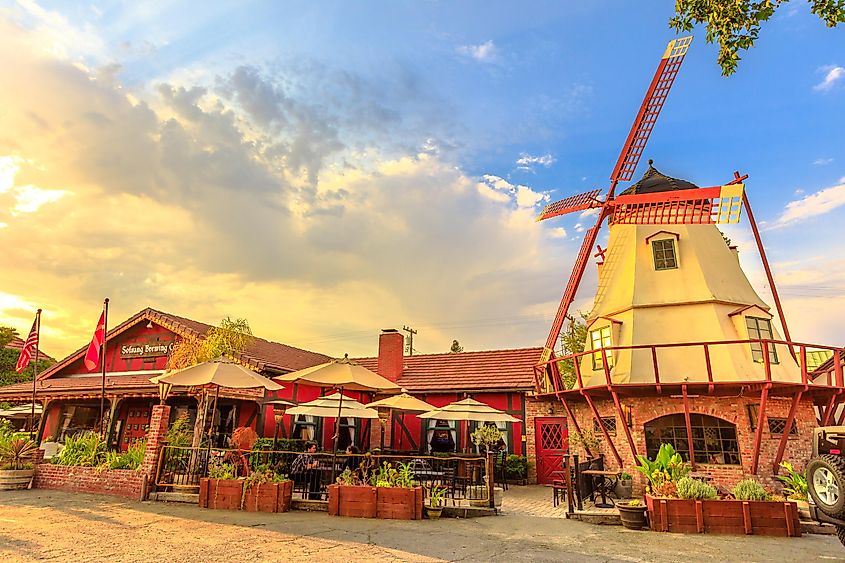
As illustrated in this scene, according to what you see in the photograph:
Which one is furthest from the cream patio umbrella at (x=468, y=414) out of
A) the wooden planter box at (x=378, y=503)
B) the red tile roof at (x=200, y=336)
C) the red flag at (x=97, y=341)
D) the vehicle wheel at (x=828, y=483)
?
the red flag at (x=97, y=341)

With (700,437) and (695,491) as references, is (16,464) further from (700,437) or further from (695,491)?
(700,437)

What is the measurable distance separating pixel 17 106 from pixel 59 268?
20.1 feet

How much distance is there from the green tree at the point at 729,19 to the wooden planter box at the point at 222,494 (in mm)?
10149

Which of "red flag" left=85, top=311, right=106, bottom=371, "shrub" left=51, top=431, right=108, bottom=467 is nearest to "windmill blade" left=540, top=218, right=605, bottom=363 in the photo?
"shrub" left=51, top=431, right=108, bottom=467

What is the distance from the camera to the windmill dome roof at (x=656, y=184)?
15.1m

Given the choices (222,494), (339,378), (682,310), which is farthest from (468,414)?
(682,310)

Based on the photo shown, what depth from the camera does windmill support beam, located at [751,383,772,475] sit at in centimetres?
1067

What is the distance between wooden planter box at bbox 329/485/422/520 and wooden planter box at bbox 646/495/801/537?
4239mm

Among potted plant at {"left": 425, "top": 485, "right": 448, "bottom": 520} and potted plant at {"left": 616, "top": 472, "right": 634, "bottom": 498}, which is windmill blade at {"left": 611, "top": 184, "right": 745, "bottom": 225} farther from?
potted plant at {"left": 425, "top": 485, "right": 448, "bottom": 520}

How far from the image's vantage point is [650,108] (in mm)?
15555

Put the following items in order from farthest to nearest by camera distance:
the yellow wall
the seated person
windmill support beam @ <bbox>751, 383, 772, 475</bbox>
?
the yellow wall
windmill support beam @ <bbox>751, 383, 772, 475</bbox>
the seated person

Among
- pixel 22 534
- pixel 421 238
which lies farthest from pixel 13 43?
pixel 421 238

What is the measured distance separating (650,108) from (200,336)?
54.5ft

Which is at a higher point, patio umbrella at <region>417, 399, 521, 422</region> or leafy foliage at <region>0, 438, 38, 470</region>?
patio umbrella at <region>417, 399, 521, 422</region>
